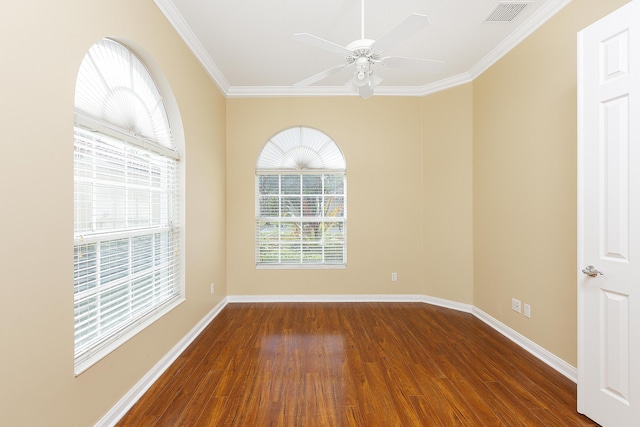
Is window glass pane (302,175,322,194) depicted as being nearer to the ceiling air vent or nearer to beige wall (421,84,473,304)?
beige wall (421,84,473,304)

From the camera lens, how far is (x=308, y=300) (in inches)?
169

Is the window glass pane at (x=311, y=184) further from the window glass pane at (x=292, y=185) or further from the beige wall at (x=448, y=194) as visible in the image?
the beige wall at (x=448, y=194)

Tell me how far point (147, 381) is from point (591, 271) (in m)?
3.18

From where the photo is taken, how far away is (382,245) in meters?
4.28

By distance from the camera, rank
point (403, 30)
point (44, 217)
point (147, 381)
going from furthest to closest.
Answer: point (147, 381) → point (403, 30) → point (44, 217)

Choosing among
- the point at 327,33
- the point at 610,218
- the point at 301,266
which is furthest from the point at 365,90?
the point at 301,266

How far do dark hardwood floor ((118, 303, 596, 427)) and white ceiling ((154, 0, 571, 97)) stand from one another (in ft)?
9.92

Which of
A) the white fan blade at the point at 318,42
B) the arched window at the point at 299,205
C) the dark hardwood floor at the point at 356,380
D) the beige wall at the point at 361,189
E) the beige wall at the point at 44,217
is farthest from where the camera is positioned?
the arched window at the point at 299,205

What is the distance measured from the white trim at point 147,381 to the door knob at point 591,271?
3128mm

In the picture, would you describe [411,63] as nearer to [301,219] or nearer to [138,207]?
[138,207]

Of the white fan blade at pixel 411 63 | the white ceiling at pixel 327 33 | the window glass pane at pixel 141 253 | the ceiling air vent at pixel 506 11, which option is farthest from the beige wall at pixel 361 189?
the white fan blade at pixel 411 63

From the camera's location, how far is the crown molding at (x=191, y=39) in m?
2.47

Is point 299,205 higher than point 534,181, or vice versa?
point 534,181

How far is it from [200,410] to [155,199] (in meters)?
1.69
